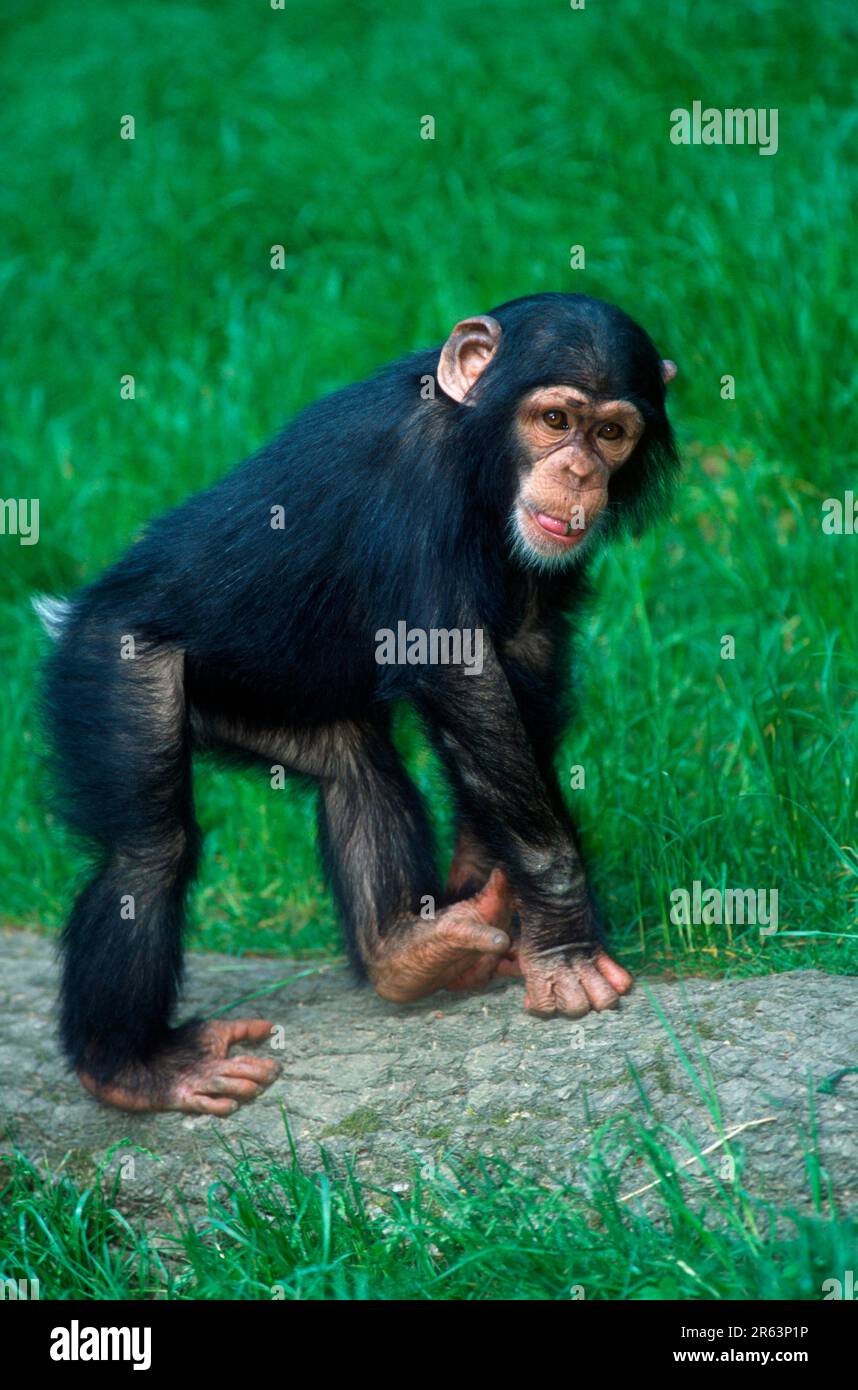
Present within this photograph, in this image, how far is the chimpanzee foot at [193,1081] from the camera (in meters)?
4.27

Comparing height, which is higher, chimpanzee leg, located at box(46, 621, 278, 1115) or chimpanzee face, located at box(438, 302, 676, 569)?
chimpanzee face, located at box(438, 302, 676, 569)

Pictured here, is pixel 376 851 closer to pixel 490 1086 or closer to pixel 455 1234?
pixel 490 1086

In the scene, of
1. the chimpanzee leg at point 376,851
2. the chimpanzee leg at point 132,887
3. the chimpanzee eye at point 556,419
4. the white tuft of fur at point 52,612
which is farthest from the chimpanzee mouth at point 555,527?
the white tuft of fur at point 52,612

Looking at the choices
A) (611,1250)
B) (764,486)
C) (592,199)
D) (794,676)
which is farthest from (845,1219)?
(592,199)

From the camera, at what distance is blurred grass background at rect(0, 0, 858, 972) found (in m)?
5.12

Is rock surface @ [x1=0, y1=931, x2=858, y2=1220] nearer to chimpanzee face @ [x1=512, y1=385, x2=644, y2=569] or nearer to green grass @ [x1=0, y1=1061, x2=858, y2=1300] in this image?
green grass @ [x1=0, y1=1061, x2=858, y2=1300]

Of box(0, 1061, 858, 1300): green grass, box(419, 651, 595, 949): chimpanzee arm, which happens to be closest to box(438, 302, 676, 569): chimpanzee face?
box(419, 651, 595, 949): chimpanzee arm

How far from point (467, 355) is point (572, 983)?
1609mm

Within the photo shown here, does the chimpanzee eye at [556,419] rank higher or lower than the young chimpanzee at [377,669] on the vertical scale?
higher

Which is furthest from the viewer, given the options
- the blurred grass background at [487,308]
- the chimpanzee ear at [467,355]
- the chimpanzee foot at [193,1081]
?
the blurred grass background at [487,308]

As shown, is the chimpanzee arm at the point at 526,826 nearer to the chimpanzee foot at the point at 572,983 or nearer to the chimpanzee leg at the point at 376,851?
the chimpanzee foot at the point at 572,983

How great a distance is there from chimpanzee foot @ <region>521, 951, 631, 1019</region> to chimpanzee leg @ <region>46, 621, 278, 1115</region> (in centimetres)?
75

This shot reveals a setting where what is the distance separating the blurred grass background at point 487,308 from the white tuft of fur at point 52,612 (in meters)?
0.13
